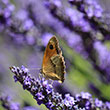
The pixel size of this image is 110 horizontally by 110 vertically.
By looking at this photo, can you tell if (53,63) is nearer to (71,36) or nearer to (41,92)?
(41,92)

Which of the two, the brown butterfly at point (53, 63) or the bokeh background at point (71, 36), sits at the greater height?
the bokeh background at point (71, 36)

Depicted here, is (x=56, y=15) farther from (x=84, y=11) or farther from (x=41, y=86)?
(x=41, y=86)

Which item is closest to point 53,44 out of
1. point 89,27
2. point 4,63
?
point 89,27

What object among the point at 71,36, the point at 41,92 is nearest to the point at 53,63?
the point at 41,92

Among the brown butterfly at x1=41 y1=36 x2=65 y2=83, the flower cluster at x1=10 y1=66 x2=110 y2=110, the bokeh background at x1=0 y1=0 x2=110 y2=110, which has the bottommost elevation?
the flower cluster at x1=10 y1=66 x2=110 y2=110

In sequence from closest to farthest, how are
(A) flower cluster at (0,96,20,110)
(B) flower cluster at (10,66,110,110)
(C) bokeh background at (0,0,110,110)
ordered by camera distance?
(B) flower cluster at (10,66,110,110) → (A) flower cluster at (0,96,20,110) → (C) bokeh background at (0,0,110,110)
